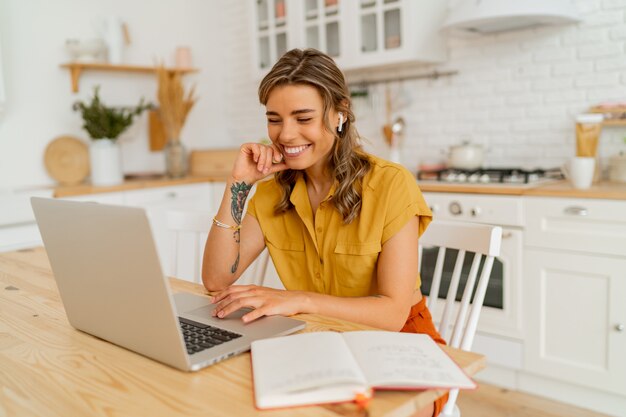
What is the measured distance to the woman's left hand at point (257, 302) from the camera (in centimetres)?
122

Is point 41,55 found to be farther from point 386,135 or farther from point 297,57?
point 297,57

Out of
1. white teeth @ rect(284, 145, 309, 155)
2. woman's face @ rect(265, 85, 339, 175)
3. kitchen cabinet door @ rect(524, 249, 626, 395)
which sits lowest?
kitchen cabinet door @ rect(524, 249, 626, 395)

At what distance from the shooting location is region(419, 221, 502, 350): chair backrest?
55.6 inches

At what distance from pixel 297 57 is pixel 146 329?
2.90 ft

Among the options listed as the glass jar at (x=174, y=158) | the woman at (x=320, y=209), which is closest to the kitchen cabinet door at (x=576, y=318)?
the woman at (x=320, y=209)

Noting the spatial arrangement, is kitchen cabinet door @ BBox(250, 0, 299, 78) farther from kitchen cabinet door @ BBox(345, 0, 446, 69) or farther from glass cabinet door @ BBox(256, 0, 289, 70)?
kitchen cabinet door @ BBox(345, 0, 446, 69)

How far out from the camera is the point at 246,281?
2.05 meters

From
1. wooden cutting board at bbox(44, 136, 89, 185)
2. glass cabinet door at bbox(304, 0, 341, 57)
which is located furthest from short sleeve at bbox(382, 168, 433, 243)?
wooden cutting board at bbox(44, 136, 89, 185)

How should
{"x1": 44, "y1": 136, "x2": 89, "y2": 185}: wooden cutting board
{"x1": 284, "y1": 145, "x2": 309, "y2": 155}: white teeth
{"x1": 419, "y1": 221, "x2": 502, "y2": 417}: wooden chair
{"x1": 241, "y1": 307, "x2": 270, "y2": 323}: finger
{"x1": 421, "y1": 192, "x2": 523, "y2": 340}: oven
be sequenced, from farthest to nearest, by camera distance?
1. {"x1": 44, "y1": 136, "x2": 89, "y2": 185}: wooden cutting board
2. {"x1": 421, "y1": 192, "x2": 523, "y2": 340}: oven
3. {"x1": 284, "y1": 145, "x2": 309, "y2": 155}: white teeth
4. {"x1": 419, "y1": 221, "x2": 502, "y2": 417}: wooden chair
5. {"x1": 241, "y1": 307, "x2": 270, "y2": 323}: finger

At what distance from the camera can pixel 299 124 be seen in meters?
1.58

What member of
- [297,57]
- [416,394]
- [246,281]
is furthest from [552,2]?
[416,394]

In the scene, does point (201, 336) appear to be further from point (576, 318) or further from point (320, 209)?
point (576, 318)

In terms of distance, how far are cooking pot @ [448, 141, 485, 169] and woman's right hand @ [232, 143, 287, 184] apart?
1718mm

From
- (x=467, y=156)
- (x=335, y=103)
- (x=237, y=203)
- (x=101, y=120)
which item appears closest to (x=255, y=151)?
(x=237, y=203)
